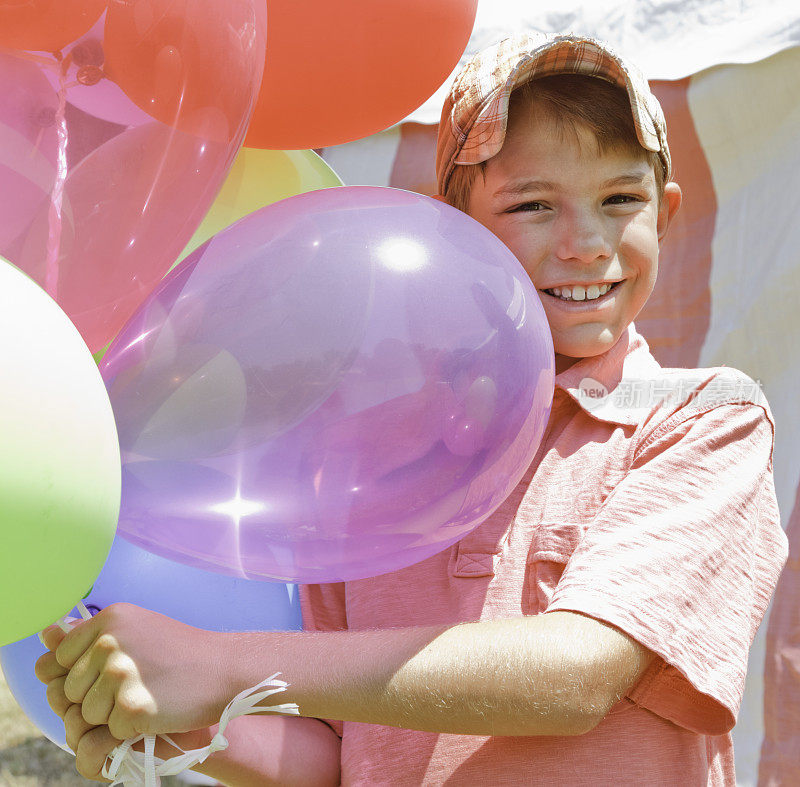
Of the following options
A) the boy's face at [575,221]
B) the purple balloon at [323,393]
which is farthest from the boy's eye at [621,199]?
the purple balloon at [323,393]

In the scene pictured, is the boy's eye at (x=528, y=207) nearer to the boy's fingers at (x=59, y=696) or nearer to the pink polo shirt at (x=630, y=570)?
the pink polo shirt at (x=630, y=570)

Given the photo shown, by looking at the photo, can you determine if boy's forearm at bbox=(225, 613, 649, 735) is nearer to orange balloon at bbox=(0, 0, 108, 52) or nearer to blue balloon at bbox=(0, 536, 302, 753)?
blue balloon at bbox=(0, 536, 302, 753)

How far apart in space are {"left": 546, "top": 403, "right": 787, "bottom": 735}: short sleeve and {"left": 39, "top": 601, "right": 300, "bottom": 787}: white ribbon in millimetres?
215

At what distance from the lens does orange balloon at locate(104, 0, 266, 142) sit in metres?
0.72

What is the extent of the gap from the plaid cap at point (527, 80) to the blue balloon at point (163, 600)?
1.54ft

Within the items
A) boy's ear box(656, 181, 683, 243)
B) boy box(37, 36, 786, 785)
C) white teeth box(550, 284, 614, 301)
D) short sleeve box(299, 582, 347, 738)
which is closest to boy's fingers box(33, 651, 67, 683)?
boy box(37, 36, 786, 785)

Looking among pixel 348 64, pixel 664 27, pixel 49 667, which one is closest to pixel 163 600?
pixel 49 667

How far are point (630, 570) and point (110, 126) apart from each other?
20.3 inches

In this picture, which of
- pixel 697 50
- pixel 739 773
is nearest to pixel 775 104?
pixel 697 50

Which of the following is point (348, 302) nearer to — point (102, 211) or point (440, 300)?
point (440, 300)

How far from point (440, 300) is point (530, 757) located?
0.38 m

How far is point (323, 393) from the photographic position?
2.29 feet

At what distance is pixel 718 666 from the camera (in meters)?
0.77

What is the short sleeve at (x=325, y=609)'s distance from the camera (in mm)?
1021
